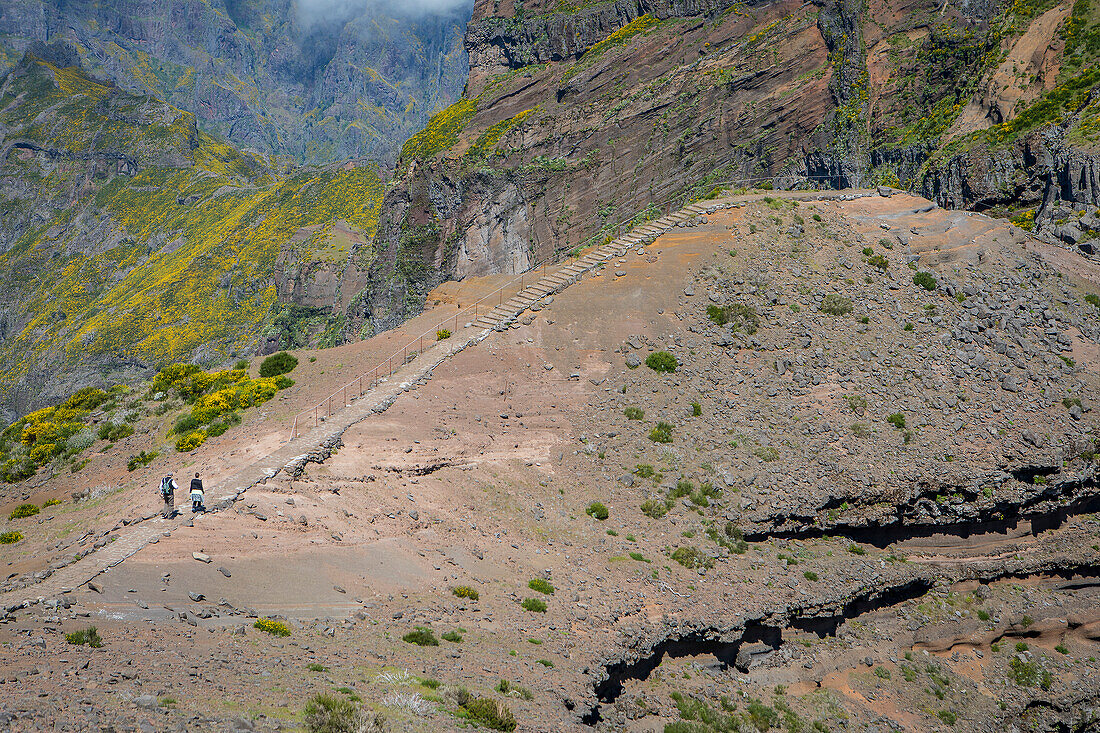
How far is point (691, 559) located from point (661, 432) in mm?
7221

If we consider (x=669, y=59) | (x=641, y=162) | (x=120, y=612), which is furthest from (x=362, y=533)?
(x=669, y=59)

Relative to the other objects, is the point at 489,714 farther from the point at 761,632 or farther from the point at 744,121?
the point at 744,121

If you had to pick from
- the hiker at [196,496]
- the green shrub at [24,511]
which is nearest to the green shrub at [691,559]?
the hiker at [196,496]

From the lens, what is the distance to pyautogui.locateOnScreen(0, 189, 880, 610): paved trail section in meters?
20.2

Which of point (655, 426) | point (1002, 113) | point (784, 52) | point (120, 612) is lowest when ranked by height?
point (655, 426)

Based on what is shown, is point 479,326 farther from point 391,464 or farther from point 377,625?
point 377,625

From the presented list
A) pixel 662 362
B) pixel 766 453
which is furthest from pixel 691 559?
pixel 662 362

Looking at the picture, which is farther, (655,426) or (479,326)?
(479,326)

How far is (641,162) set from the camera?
8806 cm

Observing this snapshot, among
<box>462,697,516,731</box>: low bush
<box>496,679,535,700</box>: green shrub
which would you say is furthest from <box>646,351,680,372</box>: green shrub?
<box>462,697,516,731</box>: low bush

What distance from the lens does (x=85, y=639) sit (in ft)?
53.7

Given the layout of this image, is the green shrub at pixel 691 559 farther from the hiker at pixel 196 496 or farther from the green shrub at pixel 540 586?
the hiker at pixel 196 496

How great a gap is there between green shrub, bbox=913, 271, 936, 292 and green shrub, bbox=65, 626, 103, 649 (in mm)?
42856

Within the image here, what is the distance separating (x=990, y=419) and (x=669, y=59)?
72114 mm
